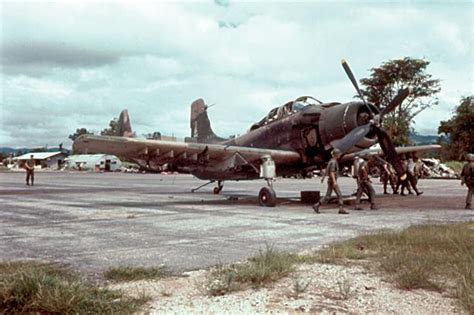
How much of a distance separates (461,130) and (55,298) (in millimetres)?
56662

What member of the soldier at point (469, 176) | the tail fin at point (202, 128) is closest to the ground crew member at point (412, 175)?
the soldier at point (469, 176)

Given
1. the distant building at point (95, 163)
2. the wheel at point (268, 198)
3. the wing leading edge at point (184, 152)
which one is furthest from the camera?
the distant building at point (95, 163)

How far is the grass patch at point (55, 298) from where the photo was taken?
3.80 meters

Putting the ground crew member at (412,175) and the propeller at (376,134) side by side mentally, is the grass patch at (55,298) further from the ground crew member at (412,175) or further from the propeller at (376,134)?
the ground crew member at (412,175)

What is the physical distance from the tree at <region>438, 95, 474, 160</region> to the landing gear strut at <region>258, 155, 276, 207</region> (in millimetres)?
42412

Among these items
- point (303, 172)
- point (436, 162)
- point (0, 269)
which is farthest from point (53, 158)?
point (0, 269)

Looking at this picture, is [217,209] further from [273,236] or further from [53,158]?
[53,158]

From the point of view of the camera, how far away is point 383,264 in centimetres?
544

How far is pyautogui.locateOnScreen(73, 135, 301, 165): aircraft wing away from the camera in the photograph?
13.9m

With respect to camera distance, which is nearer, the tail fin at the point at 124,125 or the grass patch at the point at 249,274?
the grass patch at the point at 249,274

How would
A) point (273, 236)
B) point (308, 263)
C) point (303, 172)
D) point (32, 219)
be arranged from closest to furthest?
point (308, 263), point (273, 236), point (32, 219), point (303, 172)

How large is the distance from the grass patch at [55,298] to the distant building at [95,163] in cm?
8337

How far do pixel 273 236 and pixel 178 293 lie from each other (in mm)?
3918

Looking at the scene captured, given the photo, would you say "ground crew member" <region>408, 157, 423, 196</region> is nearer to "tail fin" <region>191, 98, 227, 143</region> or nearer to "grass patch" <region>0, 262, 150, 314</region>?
"tail fin" <region>191, 98, 227, 143</region>
